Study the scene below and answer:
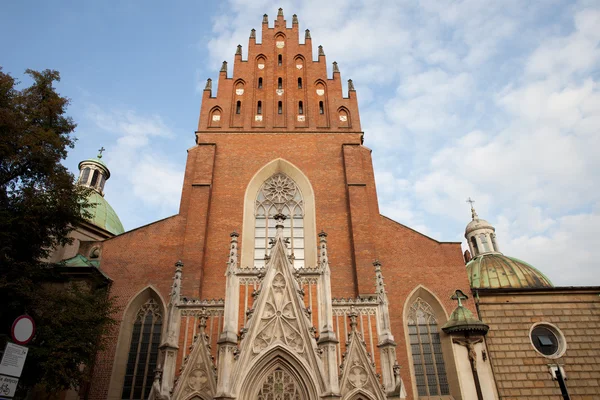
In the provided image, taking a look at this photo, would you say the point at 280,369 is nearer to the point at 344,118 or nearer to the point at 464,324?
the point at 464,324

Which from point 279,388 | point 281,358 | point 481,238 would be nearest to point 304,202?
point 281,358

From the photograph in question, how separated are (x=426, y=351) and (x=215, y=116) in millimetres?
14302

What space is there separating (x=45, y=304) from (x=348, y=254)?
10.5 m

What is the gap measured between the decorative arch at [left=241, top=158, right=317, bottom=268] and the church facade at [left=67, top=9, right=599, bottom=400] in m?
0.07

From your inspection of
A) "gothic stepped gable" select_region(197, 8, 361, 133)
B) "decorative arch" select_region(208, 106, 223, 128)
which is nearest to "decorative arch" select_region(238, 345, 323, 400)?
"gothic stepped gable" select_region(197, 8, 361, 133)

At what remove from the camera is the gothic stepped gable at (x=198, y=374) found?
38.7 feet

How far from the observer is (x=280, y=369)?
1223 cm

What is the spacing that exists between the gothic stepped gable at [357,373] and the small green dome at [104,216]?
793 inches

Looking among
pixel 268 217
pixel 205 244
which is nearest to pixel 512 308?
pixel 268 217

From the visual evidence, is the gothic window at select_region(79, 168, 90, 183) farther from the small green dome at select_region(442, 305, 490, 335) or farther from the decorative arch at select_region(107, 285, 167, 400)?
the small green dome at select_region(442, 305, 490, 335)

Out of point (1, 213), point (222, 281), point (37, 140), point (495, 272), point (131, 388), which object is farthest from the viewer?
point (495, 272)

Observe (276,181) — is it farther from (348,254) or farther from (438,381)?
(438,381)

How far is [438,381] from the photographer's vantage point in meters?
15.6

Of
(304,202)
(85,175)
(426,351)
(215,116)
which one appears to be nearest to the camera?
(426,351)
